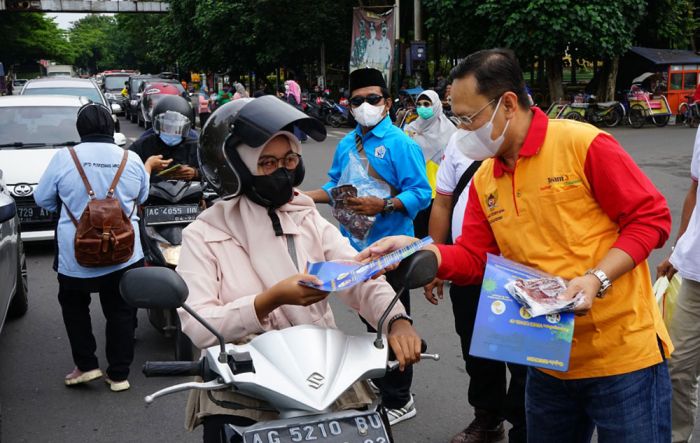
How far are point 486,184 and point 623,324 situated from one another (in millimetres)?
649

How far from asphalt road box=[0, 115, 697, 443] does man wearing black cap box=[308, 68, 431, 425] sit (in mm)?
218

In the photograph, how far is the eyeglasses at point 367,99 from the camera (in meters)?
4.26

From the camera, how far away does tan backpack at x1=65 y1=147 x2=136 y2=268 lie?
14.9 ft

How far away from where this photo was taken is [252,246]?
2367 mm

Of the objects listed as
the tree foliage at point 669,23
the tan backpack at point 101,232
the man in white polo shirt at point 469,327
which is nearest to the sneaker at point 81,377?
the tan backpack at point 101,232

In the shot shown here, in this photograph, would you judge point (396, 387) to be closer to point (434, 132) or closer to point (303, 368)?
point (303, 368)

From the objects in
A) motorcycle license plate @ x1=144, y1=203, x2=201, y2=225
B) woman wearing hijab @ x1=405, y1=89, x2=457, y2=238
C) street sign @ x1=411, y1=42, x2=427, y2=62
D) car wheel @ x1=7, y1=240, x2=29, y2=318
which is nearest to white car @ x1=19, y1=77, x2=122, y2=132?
car wheel @ x1=7, y1=240, x2=29, y2=318

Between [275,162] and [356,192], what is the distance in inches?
68.4

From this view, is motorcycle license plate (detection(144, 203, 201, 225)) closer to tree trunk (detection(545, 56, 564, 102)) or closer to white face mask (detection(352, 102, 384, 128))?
white face mask (detection(352, 102, 384, 128))

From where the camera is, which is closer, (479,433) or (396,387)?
(479,433)

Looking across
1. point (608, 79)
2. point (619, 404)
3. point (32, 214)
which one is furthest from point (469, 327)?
point (608, 79)

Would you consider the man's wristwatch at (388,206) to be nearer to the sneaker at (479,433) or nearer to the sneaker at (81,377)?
the sneaker at (479,433)

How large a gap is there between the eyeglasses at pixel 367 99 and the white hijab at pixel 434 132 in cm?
212

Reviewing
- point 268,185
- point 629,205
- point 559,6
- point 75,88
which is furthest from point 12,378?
point 559,6
